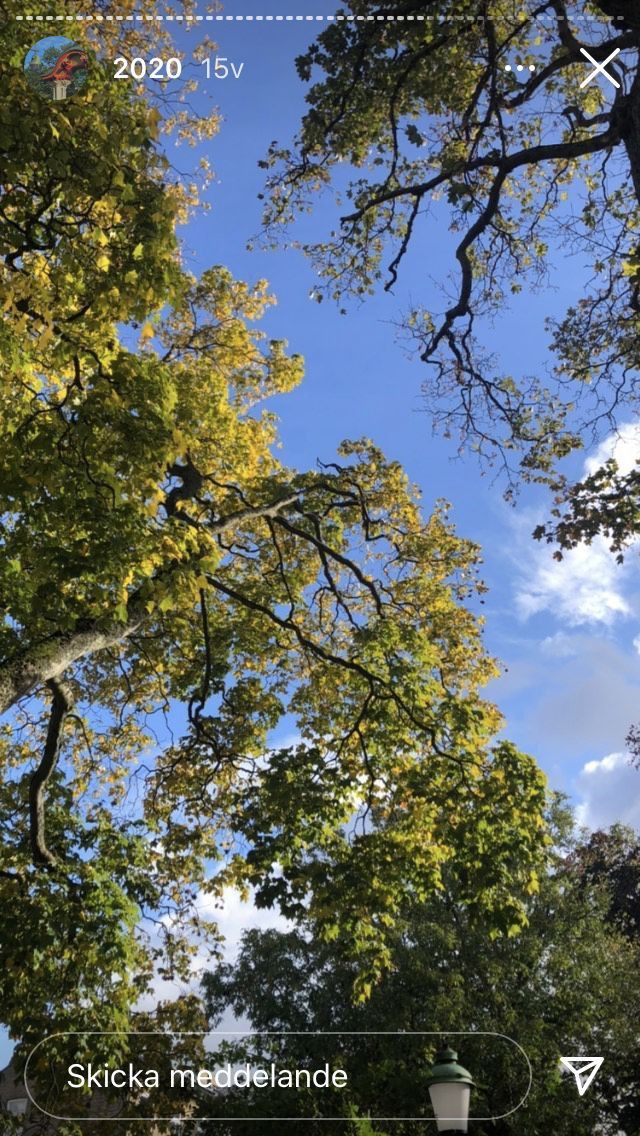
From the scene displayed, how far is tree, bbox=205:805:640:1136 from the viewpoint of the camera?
2045 centimetres

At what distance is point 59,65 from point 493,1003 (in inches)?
865

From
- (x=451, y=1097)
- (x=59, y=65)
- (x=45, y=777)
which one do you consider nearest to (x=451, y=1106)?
(x=451, y=1097)

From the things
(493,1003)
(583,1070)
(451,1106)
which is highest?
(493,1003)

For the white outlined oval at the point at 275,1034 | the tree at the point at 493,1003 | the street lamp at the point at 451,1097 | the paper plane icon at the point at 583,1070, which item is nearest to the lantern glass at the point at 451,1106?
the street lamp at the point at 451,1097

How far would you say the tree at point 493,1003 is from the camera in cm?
2045

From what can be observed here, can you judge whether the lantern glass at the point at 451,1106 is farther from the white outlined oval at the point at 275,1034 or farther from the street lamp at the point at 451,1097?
the white outlined oval at the point at 275,1034

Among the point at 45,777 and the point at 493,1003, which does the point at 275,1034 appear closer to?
the point at 493,1003

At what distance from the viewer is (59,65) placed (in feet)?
25.2

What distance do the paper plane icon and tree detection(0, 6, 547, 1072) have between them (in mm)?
9704

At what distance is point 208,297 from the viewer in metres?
16.6

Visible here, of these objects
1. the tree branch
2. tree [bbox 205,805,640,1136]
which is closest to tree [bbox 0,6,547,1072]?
the tree branch

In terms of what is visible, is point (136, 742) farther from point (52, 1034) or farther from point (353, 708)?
point (52, 1034)

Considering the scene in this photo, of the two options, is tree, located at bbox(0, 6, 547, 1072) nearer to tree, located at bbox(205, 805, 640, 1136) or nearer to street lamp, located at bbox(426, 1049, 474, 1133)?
street lamp, located at bbox(426, 1049, 474, 1133)

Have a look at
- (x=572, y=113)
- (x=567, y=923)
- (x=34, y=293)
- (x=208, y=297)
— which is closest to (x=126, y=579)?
(x=34, y=293)
